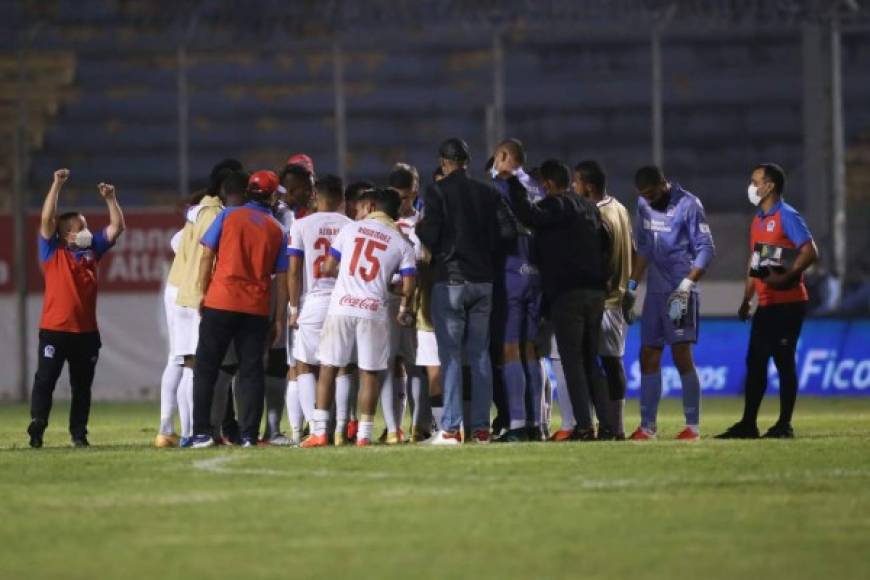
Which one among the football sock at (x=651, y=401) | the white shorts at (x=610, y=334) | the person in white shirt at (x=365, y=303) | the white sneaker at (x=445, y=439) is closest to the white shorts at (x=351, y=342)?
the person in white shirt at (x=365, y=303)

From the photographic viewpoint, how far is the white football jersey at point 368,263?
1255 centimetres

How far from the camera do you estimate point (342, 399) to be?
1296cm

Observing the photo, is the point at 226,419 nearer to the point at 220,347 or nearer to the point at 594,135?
the point at 220,347

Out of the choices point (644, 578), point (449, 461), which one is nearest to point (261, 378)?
point (449, 461)

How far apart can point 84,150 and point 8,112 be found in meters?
1.22

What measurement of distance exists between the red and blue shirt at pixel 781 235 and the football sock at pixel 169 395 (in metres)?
4.14

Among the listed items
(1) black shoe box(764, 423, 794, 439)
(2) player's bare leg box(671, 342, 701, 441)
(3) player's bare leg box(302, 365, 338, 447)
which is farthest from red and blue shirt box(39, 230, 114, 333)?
(1) black shoe box(764, 423, 794, 439)

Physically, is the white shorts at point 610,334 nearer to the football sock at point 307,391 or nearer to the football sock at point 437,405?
the football sock at point 437,405

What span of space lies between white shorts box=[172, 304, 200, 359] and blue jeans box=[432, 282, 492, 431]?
1.76 metres

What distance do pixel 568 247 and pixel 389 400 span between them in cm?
175

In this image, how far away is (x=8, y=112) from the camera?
2673 centimetres

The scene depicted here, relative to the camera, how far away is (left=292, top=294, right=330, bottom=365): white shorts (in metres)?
13.2

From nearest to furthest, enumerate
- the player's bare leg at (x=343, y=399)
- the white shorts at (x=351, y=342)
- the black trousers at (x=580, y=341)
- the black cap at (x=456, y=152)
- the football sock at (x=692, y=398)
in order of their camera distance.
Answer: the black cap at (x=456, y=152) < the white shorts at (x=351, y=342) < the black trousers at (x=580, y=341) < the player's bare leg at (x=343, y=399) < the football sock at (x=692, y=398)

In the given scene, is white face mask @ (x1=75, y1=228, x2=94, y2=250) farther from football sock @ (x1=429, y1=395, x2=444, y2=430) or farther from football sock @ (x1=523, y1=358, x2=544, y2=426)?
football sock @ (x1=523, y1=358, x2=544, y2=426)
